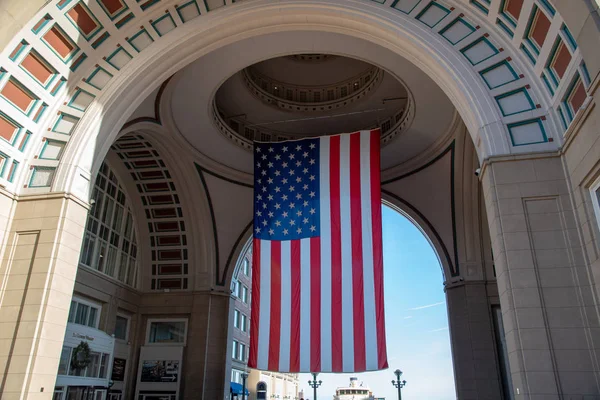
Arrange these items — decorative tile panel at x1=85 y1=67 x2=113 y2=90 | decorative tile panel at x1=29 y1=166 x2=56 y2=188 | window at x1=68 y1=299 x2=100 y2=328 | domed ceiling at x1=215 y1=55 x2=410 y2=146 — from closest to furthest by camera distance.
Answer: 1. decorative tile panel at x1=29 y1=166 x2=56 y2=188
2. decorative tile panel at x1=85 y1=67 x2=113 y2=90
3. window at x1=68 y1=299 x2=100 y2=328
4. domed ceiling at x1=215 y1=55 x2=410 y2=146

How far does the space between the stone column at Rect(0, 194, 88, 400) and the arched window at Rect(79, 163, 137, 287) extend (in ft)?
27.6

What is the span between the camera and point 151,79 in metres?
13.5

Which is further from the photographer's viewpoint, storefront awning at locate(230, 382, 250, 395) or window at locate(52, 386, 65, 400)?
storefront awning at locate(230, 382, 250, 395)

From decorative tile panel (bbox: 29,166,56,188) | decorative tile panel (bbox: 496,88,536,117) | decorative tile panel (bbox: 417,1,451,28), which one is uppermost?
decorative tile panel (bbox: 417,1,451,28)

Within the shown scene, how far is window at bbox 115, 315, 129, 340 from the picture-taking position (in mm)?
21797

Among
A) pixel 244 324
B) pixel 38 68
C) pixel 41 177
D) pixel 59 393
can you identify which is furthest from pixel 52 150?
pixel 244 324

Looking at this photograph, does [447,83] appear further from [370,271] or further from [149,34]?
[149,34]

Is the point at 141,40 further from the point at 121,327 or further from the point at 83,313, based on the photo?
the point at 121,327

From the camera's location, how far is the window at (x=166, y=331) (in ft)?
74.3

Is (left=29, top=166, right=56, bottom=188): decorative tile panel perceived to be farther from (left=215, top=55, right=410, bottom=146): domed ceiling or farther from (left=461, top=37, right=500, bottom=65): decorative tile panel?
(left=461, top=37, right=500, bottom=65): decorative tile panel

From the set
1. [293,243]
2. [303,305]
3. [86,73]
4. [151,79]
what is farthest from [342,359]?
[86,73]

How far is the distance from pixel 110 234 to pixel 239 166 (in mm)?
6795

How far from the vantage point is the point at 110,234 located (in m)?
21.6

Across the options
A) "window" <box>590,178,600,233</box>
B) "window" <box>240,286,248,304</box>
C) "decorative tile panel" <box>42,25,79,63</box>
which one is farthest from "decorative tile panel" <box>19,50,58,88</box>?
"window" <box>240,286,248,304</box>
